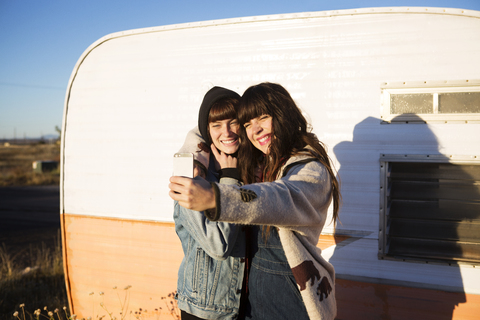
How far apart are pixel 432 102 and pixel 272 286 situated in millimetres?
1983

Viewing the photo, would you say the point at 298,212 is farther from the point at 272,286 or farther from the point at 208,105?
the point at 208,105

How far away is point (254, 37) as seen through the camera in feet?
9.67

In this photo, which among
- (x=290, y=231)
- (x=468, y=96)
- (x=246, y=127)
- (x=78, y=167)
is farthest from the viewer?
(x=78, y=167)

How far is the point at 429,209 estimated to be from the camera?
8.32 ft

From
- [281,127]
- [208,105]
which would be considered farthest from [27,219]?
[281,127]

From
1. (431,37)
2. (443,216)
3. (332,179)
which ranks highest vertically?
(431,37)

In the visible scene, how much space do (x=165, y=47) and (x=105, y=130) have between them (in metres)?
1.08

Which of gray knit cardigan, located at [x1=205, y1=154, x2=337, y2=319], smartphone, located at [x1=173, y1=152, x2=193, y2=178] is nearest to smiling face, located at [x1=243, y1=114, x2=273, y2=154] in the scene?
gray knit cardigan, located at [x1=205, y1=154, x2=337, y2=319]

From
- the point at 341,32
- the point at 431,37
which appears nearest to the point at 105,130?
the point at 341,32

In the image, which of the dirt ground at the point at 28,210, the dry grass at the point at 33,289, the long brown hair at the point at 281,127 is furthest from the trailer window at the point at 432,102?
the dirt ground at the point at 28,210

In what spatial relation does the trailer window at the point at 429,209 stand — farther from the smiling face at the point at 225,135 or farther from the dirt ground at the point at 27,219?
the dirt ground at the point at 27,219

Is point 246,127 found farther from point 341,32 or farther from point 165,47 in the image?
point 165,47

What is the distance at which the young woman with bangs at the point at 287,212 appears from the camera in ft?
4.28

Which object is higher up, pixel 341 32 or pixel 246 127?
pixel 341 32
